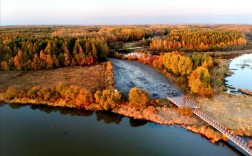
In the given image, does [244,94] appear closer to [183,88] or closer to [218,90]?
[218,90]

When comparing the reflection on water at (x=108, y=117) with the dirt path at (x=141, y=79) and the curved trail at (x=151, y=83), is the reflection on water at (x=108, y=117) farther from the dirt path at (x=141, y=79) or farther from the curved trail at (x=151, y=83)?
the curved trail at (x=151, y=83)

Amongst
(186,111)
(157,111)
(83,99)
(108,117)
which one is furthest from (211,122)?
(83,99)

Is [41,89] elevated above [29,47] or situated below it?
below

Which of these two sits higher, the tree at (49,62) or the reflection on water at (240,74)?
the tree at (49,62)

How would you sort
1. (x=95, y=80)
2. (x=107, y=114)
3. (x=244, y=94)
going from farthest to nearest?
(x=95, y=80), (x=244, y=94), (x=107, y=114)

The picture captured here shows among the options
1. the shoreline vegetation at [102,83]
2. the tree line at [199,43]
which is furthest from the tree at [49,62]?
the tree line at [199,43]

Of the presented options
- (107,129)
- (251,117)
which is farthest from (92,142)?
(251,117)
